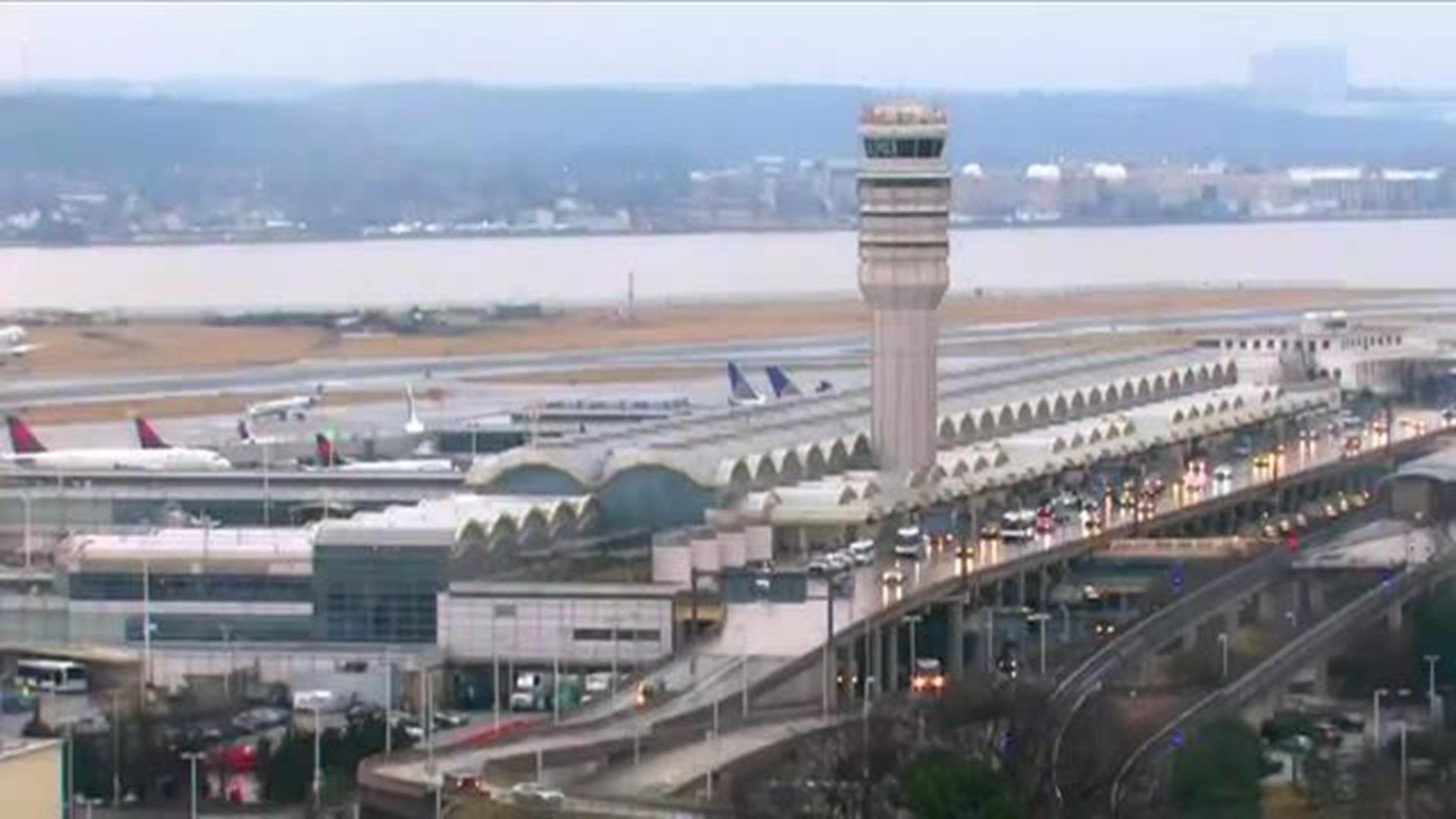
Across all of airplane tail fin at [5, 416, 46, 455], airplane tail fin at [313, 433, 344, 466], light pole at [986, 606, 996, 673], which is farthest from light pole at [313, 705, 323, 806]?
airplane tail fin at [5, 416, 46, 455]

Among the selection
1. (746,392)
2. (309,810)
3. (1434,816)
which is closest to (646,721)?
(309,810)

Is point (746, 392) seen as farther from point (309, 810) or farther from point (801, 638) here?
point (309, 810)

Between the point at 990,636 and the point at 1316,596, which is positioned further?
the point at 1316,596

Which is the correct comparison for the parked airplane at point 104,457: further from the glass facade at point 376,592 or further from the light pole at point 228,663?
the glass facade at point 376,592

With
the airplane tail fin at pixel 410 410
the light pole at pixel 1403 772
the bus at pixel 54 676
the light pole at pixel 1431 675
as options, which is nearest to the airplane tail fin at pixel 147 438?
the airplane tail fin at pixel 410 410

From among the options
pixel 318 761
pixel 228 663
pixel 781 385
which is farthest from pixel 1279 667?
pixel 781 385

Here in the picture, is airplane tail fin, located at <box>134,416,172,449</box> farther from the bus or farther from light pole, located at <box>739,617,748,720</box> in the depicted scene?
light pole, located at <box>739,617,748,720</box>

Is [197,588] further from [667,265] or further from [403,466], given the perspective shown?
[667,265]

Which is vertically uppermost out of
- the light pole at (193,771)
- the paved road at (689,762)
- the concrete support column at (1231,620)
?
the concrete support column at (1231,620)
